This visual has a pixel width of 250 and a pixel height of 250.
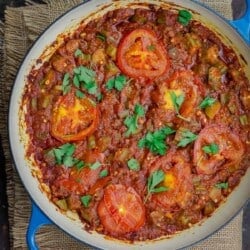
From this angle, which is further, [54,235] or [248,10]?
[54,235]

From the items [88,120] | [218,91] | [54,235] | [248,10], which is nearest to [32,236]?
[54,235]

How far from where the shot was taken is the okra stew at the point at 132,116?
259cm

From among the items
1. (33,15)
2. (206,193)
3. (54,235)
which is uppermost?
(33,15)

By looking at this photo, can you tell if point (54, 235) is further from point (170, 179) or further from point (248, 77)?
point (248, 77)

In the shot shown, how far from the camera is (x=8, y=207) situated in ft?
9.26

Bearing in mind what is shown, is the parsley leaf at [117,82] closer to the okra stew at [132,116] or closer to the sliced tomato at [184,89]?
the okra stew at [132,116]

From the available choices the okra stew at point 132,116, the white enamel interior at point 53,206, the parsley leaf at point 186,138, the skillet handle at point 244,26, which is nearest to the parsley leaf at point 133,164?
the okra stew at point 132,116

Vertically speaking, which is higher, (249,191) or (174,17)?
(174,17)

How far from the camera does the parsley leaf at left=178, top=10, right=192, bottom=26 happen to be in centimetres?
261

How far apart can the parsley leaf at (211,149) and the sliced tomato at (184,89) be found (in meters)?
0.12

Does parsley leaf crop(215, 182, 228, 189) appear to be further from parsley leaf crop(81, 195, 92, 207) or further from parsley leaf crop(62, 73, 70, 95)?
parsley leaf crop(62, 73, 70, 95)

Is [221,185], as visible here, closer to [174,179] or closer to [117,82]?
[174,179]

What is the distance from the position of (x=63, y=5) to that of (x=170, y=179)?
27.5 inches

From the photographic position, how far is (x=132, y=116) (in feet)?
8.61
